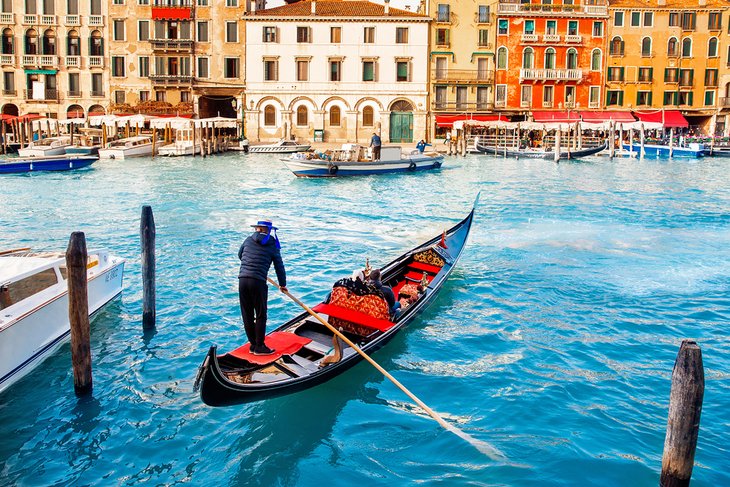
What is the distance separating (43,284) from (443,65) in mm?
38820

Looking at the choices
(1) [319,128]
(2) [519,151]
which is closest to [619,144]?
(2) [519,151]

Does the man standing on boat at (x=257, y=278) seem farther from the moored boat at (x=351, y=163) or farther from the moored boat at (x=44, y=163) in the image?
the moored boat at (x=44, y=163)

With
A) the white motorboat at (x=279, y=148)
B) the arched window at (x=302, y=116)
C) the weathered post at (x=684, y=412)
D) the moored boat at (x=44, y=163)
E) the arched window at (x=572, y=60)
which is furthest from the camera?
the arched window at (x=572, y=60)

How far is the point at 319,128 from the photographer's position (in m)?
44.0

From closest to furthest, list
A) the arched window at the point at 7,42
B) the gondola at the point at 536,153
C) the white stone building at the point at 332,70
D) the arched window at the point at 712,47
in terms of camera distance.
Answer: the gondola at the point at 536,153, the arched window at the point at 7,42, the white stone building at the point at 332,70, the arched window at the point at 712,47

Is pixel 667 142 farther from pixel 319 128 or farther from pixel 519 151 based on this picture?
pixel 319 128

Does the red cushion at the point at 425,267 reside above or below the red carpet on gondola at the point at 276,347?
above

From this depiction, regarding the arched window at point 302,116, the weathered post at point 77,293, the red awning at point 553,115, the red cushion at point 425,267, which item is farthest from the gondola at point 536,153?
the weathered post at point 77,293

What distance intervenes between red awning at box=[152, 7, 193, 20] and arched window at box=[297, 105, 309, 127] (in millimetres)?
8144

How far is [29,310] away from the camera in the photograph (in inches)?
299

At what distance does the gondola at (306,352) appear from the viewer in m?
6.40

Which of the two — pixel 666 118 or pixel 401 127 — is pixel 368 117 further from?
pixel 666 118

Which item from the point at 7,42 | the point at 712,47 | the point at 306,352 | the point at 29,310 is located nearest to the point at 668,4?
the point at 712,47

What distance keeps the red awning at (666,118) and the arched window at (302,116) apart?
19999 mm
